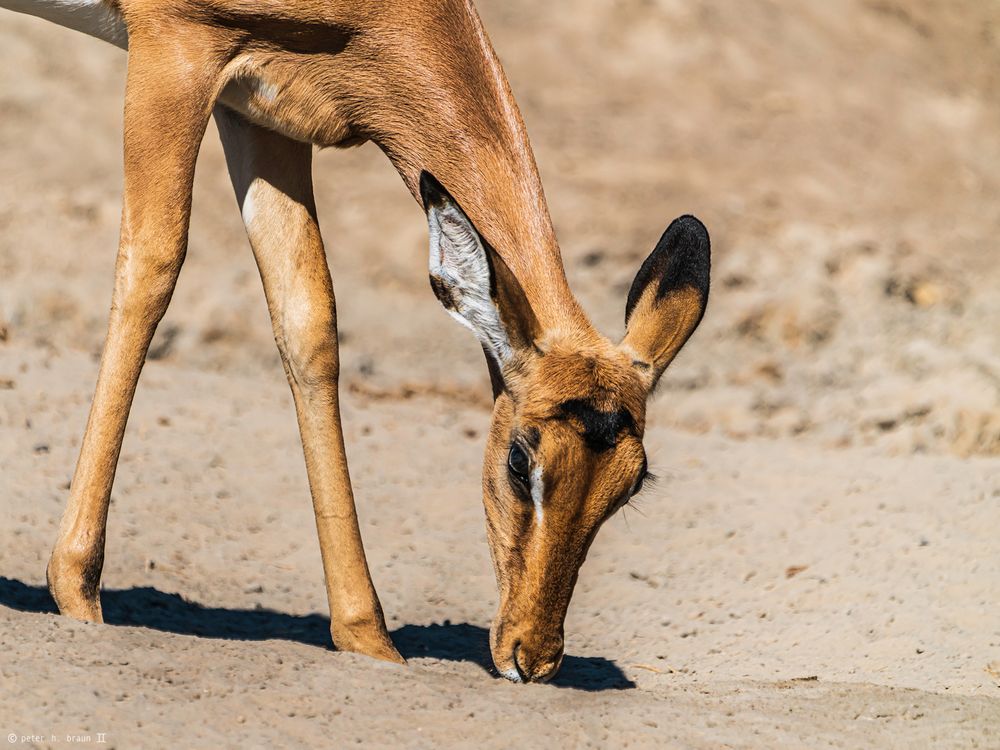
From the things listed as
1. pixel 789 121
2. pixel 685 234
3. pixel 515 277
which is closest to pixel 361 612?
pixel 515 277

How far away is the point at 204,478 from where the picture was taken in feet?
29.3

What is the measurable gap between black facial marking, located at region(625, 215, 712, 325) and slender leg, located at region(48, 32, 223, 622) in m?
2.01

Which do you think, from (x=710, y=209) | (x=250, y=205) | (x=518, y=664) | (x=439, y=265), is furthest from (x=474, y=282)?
(x=710, y=209)

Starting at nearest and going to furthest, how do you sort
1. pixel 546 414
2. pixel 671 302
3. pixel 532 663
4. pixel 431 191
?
pixel 431 191 → pixel 546 414 → pixel 532 663 → pixel 671 302

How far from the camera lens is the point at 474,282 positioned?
5.32 meters

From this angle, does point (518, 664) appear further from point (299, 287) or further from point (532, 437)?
point (299, 287)

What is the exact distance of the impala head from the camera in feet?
A: 17.5

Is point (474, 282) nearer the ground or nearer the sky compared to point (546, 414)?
nearer the sky

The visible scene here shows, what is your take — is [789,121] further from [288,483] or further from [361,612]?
[361,612]

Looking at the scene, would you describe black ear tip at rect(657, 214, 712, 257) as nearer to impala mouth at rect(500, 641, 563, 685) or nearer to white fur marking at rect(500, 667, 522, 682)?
impala mouth at rect(500, 641, 563, 685)

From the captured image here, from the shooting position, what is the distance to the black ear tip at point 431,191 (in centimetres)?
509

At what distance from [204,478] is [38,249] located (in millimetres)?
4104

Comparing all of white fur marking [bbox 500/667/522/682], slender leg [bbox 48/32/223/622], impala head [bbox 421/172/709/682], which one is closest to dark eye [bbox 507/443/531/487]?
impala head [bbox 421/172/709/682]

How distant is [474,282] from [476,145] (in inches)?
35.7
